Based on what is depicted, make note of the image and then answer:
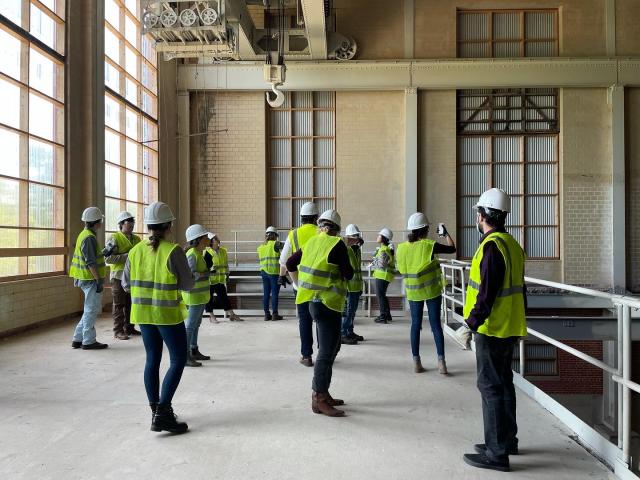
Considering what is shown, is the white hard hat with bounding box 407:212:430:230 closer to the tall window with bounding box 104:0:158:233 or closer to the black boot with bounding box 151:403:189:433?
the black boot with bounding box 151:403:189:433

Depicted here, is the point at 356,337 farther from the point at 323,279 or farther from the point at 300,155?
the point at 300,155

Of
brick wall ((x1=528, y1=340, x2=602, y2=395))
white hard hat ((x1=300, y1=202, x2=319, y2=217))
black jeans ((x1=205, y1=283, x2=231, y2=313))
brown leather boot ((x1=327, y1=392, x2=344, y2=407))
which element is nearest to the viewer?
brown leather boot ((x1=327, y1=392, x2=344, y2=407))

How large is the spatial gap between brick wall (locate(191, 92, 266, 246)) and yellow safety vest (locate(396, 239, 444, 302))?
30.8 ft

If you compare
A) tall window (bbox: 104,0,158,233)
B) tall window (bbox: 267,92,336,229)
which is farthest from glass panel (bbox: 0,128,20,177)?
tall window (bbox: 267,92,336,229)

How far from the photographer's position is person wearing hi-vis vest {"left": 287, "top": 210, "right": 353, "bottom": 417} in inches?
178

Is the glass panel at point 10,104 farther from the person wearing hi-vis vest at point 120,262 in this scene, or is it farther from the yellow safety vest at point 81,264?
the yellow safety vest at point 81,264

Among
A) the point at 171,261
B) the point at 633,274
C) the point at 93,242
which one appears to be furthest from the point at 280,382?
the point at 633,274

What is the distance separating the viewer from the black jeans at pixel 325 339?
4.53m

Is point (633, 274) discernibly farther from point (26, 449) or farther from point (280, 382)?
point (26, 449)

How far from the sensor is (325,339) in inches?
178

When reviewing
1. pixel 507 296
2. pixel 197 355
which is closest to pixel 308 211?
pixel 197 355

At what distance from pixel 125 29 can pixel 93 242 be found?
7.28 meters

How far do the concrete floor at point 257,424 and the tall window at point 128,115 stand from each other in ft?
19.4

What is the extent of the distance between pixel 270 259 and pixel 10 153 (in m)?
4.70
